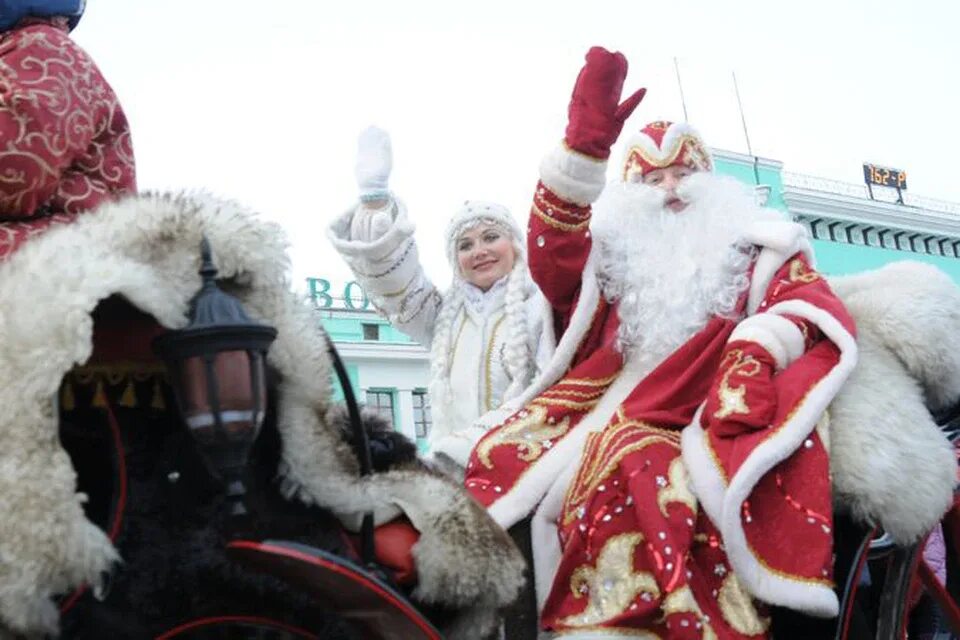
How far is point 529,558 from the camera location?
11.3 ft

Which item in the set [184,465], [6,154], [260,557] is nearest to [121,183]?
[6,154]

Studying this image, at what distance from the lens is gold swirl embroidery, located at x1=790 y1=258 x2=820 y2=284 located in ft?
11.9

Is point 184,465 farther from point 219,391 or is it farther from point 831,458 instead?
point 831,458

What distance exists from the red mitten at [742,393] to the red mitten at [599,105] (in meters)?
0.77

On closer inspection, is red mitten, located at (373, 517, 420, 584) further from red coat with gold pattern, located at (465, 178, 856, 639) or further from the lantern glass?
red coat with gold pattern, located at (465, 178, 856, 639)

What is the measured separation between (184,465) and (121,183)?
68cm

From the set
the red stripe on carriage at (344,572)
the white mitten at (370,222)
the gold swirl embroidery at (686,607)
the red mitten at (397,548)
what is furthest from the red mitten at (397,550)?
the white mitten at (370,222)

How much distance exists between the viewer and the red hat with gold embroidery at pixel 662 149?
4.25 metres

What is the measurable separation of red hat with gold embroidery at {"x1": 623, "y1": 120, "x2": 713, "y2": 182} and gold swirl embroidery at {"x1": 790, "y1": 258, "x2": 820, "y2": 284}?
690mm

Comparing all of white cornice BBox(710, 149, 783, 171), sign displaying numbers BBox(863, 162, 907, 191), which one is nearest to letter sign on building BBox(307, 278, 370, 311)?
white cornice BBox(710, 149, 783, 171)

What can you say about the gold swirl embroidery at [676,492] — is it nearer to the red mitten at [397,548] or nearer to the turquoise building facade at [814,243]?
the red mitten at [397,548]

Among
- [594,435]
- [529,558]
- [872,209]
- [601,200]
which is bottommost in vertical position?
[872,209]

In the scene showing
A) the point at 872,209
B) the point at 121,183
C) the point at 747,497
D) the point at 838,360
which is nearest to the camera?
the point at 121,183

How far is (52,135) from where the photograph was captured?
85.5 inches
